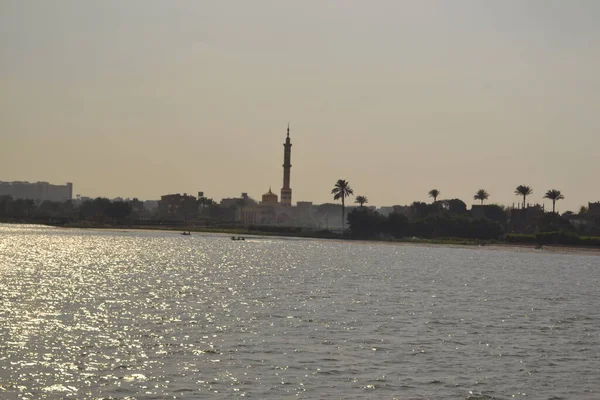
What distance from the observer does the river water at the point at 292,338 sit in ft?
95.1

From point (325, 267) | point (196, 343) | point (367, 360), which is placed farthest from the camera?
point (325, 267)

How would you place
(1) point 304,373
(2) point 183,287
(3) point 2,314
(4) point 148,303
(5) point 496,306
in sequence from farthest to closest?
(2) point 183,287
(5) point 496,306
(4) point 148,303
(3) point 2,314
(1) point 304,373

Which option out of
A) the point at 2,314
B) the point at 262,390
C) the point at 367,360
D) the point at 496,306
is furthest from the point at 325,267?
the point at 262,390

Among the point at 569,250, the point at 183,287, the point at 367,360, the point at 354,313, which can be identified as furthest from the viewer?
the point at 569,250

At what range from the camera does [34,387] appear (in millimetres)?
27359

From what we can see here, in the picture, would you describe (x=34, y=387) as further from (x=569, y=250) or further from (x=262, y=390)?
(x=569, y=250)

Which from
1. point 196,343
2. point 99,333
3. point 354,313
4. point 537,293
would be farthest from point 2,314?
point 537,293

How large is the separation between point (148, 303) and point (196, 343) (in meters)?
17.4

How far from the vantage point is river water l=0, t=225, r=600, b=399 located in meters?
29.0

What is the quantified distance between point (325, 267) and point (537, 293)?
1308 inches

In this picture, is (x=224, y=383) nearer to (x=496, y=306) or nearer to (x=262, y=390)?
(x=262, y=390)

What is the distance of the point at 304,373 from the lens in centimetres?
3092

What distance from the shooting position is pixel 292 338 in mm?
38969

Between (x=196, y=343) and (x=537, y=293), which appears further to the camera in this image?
(x=537, y=293)
